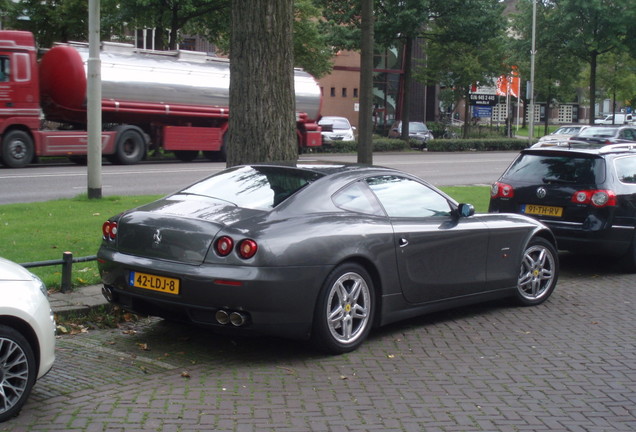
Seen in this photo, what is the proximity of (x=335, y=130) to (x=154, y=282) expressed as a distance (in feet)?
119

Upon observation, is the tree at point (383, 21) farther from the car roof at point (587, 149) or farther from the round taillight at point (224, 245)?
the round taillight at point (224, 245)

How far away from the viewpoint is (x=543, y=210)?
10.3 metres

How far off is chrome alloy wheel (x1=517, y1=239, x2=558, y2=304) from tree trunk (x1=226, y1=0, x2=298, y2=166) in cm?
291

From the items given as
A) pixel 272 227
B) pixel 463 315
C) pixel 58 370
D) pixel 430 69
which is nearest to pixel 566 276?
pixel 463 315

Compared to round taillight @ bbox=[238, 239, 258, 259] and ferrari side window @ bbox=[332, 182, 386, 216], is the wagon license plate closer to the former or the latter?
ferrari side window @ bbox=[332, 182, 386, 216]

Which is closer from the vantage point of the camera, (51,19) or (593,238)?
(593,238)

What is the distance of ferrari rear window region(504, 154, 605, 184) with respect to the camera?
10.1 metres

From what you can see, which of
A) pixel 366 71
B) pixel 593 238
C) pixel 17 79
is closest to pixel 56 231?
pixel 366 71

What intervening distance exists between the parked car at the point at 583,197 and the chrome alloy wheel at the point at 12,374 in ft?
22.6

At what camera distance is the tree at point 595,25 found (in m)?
41.4

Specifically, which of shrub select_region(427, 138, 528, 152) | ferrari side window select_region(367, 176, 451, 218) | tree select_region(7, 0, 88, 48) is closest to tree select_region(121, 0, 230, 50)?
tree select_region(7, 0, 88, 48)

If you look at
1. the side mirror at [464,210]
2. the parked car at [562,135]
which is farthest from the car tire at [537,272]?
the parked car at [562,135]

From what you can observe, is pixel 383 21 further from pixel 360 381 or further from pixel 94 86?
pixel 360 381

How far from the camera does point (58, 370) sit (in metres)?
5.93
